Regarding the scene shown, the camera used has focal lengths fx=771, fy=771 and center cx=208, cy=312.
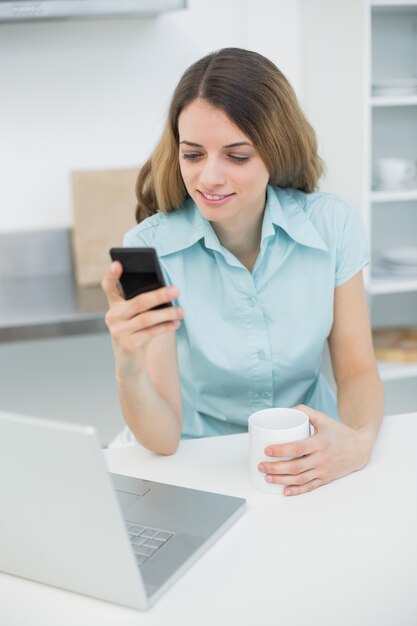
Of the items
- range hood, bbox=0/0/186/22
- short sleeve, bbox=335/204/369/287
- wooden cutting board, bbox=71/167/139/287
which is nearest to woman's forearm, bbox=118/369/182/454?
short sleeve, bbox=335/204/369/287

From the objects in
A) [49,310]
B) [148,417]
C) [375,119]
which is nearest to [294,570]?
[148,417]

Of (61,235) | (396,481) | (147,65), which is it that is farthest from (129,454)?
(147,65)

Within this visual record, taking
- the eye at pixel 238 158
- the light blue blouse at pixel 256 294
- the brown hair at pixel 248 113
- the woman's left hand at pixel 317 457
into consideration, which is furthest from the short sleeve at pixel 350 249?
the woman's left hand at pixel 317 457

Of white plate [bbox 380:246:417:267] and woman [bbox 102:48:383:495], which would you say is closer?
woman [bbox 102:48:383:495]

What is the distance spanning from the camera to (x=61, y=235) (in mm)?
2559

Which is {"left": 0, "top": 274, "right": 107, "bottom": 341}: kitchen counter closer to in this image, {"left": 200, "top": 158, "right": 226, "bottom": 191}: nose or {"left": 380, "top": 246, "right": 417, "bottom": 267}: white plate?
{"left": 200, "top": 158, "right": 226, "bottom": 191}: nose

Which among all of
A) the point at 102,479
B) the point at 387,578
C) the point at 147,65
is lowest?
the point at 387,578

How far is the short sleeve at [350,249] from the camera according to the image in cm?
147

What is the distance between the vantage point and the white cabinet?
2.38 metres

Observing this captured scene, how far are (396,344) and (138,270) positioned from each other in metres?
1.95

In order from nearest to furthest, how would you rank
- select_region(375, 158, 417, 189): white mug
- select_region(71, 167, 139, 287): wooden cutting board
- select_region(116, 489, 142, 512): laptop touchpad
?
select_region(116, 489, 142, 512): laptop touchpad → select_region(71, 167, 139, 287): wooden cutting board → select_region(375, 158, 417, 189): white mug

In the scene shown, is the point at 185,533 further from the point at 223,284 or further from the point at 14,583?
the point at 223,284

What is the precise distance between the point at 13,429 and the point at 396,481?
0.58 m

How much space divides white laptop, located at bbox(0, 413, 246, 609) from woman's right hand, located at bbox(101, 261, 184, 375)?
229 mm
